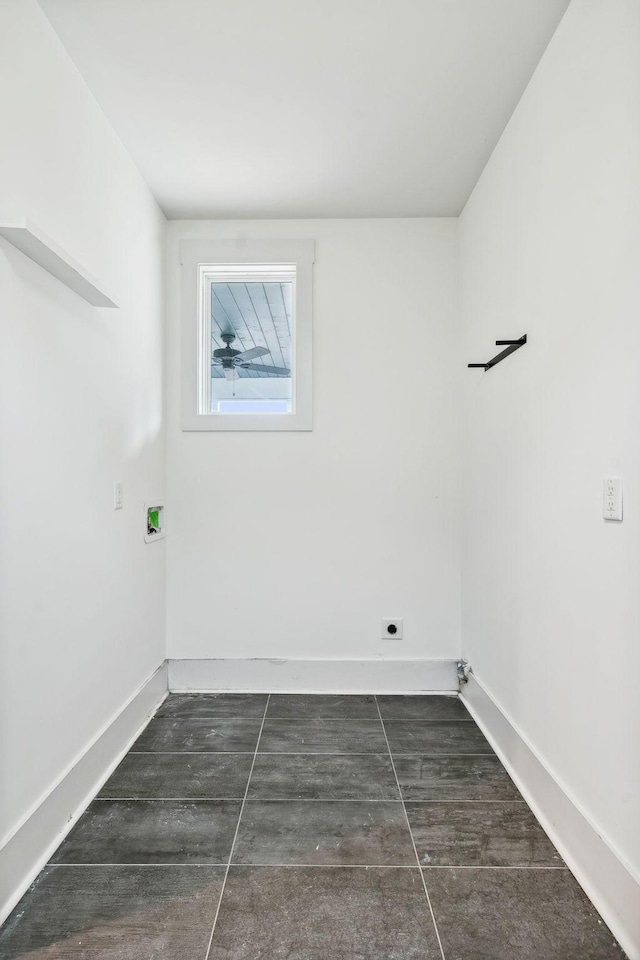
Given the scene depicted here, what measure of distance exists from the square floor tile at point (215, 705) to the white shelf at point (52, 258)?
1844 mm

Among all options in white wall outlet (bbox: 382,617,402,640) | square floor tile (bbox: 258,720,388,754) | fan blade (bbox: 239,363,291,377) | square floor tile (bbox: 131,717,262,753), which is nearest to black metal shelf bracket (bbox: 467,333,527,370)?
fan blade (bbox: 239,363,291,377)

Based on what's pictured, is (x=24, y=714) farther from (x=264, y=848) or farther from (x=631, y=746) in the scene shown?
(x=631, y=746)

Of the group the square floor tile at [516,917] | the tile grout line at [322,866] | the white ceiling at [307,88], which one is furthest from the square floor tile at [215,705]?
the white ceiling at [307,88]

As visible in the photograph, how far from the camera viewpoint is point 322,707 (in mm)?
2598

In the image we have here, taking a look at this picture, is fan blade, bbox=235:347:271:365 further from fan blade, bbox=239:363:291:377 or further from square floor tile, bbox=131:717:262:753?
square floor tile, bbox=131:717:262:753

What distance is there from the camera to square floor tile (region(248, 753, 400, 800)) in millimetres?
1888

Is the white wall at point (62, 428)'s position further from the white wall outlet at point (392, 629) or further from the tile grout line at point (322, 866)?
the white wall outlet at point (392, 629)

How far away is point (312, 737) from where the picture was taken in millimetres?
2307

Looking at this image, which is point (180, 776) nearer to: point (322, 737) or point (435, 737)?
point (322, 737)

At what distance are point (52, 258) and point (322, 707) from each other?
2.18 metres

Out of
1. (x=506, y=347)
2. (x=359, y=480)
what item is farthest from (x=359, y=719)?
(x=506, y=347)

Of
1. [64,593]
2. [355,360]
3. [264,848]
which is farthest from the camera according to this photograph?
[355,360]

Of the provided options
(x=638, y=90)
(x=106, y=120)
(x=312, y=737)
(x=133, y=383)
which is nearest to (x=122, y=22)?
(x=106, y=120)

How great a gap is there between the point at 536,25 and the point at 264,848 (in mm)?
2628
